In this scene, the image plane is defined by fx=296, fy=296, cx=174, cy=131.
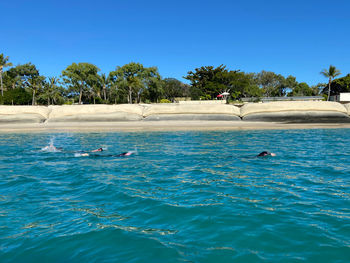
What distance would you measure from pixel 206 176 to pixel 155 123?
40.1 ft

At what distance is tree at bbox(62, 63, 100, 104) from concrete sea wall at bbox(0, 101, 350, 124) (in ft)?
184

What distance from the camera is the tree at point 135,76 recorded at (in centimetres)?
7262

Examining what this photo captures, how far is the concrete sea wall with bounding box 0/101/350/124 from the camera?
725 inches

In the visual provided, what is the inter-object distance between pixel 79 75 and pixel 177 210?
76.4m

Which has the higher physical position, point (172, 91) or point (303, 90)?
point (303, 90)

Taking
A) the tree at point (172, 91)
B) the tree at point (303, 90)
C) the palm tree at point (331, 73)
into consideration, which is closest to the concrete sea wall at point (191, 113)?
the palm tree at point (331, 73)

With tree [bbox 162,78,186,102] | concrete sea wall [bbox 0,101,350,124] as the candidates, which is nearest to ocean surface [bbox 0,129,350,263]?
concrete sea wall [bbox 0,101,350,124]

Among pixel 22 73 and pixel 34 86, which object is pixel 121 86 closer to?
pixel 34 86

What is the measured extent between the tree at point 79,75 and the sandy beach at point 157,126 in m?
58.2

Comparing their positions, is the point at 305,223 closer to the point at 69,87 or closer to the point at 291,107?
the point at 291,107

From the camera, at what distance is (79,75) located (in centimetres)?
7506

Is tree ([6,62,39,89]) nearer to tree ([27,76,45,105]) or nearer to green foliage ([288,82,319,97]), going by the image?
tree ([27,76,45,105])

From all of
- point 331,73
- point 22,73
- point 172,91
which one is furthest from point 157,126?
point 22,73

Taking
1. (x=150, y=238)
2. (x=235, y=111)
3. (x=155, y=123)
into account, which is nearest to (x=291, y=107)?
(x=235, y=111)
